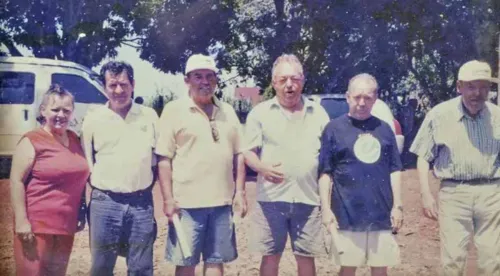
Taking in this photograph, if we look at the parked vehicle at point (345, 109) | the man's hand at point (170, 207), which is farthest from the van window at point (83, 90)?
the parked vehicle at point (345, 109)

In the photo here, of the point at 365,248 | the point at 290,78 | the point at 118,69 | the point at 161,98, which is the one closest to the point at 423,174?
the point at 365,248

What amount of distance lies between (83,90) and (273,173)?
99 centimetres

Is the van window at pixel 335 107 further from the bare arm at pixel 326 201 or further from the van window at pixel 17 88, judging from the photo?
the van window at pixel 17 88

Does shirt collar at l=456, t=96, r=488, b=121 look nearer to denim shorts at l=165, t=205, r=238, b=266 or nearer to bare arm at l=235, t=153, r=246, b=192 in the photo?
bare arm at l=235, t=153, r=246, b=192

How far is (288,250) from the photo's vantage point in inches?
127

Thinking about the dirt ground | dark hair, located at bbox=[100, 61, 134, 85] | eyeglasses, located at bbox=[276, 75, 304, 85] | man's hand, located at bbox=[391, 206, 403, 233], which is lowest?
the dirt ground

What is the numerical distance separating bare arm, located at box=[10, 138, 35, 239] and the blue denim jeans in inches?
10.7

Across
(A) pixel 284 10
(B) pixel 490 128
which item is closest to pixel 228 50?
(A) pixel 284 10

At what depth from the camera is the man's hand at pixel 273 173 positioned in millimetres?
2490

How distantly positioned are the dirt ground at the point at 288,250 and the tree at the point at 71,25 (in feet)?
2.43

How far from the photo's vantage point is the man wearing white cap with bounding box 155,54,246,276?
8.07 feet

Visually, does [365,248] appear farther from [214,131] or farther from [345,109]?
[214,131]

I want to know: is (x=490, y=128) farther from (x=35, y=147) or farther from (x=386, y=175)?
(x=35, y=147)

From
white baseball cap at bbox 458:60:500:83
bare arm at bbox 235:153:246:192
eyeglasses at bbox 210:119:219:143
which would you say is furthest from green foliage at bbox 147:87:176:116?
white baseball cap at bbox 458:60:500:83
